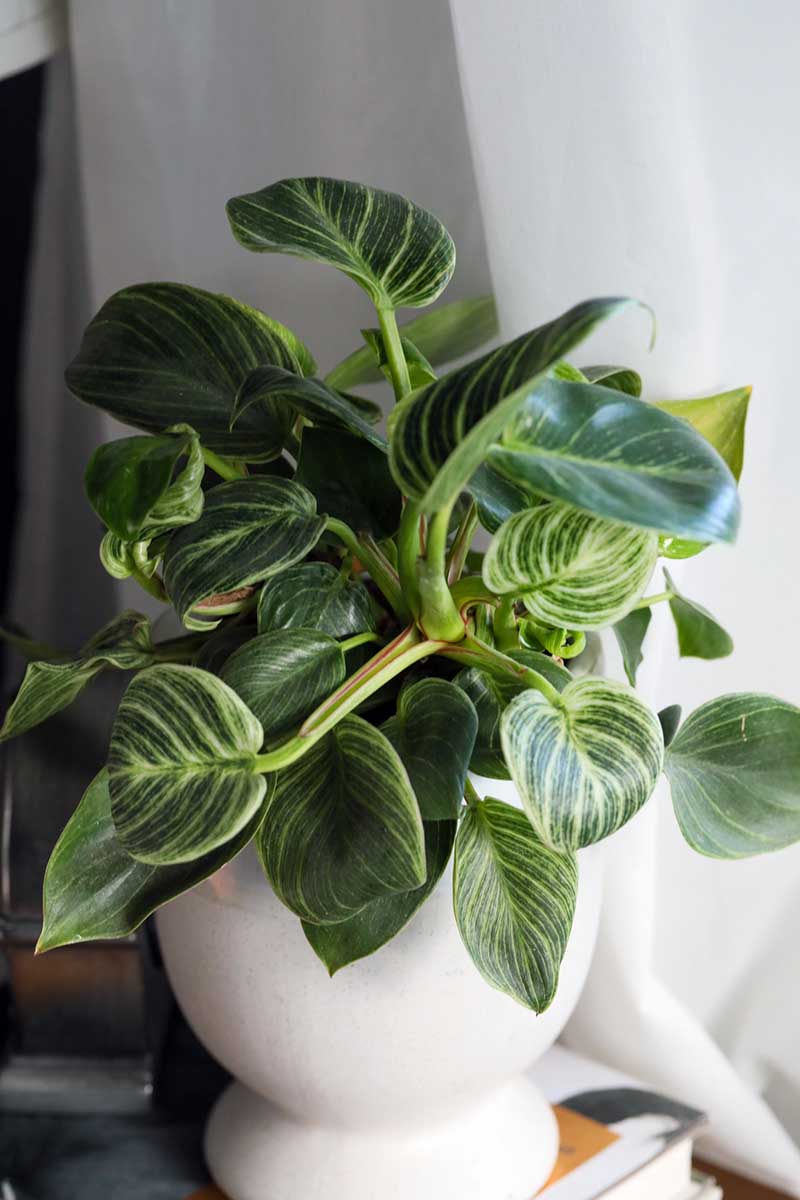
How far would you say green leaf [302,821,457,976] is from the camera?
53 centimetres

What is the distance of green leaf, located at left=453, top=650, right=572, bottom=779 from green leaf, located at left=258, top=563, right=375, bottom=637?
0.21ft

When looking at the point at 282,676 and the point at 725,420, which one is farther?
the point at 725,420

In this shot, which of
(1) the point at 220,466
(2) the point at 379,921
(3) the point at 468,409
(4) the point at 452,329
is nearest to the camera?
(3) the point at 468,409

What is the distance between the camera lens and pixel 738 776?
602mm

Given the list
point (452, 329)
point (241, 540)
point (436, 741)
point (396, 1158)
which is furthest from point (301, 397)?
point (396, 1158)

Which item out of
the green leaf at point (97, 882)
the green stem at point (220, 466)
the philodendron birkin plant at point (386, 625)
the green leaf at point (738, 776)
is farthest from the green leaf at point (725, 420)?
the green leaf at point (97, 882)

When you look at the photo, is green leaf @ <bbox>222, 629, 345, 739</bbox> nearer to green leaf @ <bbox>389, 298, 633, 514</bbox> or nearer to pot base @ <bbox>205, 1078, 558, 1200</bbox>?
green leaf @ <bbox>389, 298, 633, 514</bbox>

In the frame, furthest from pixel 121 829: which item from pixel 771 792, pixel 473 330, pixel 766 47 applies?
pixel 766 47

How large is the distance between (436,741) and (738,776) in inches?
7.3

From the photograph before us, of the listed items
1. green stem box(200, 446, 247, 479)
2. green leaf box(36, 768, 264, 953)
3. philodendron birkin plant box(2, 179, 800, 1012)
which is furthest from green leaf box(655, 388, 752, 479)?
green leaf box(36, 768, 264, 953)

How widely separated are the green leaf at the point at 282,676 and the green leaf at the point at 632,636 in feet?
0.62

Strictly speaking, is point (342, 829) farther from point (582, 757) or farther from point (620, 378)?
point (620, 378)

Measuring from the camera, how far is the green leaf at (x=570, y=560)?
19.7 inches

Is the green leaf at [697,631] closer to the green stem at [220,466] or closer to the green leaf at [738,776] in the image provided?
the green leaf at [738,776]
